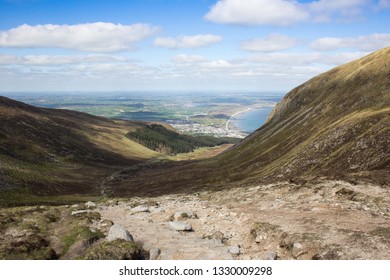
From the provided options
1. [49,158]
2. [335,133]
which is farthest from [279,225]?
[49,158]

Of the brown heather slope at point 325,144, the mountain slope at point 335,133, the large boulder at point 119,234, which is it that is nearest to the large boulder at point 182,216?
the large boulder at point 119,234

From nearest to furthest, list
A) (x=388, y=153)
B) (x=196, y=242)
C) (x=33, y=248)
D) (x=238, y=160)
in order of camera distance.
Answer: (x=33, y=248)
(x=196, y=242)
(x=388, y=153)
(x=238, y=160)

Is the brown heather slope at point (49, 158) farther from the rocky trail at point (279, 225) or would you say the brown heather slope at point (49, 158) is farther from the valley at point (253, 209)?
the rocky trail at point (279, 225)

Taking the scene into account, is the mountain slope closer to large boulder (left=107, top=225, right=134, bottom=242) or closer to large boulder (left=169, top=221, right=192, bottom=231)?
large boulder (left=169, top=221, right=192, bottom=231)

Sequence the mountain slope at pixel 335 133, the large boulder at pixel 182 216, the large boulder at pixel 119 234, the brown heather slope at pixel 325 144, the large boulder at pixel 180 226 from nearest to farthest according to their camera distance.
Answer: the large boulder at pixel 119 234 → the large boulder at pixel 180 226 → the large boulder at pixel 182 216 → the brown heather slope at pixel 325 144 → the mountain slope at pixel 335 133

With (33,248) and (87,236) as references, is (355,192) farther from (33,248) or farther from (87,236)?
(33,248)

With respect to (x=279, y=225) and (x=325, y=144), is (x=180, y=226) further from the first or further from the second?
(x=325, y=144)

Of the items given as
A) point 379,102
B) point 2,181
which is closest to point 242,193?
point 379,102

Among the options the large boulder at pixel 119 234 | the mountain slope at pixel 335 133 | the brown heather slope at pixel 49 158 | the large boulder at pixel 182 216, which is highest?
the mountain slope at pixel 335 133

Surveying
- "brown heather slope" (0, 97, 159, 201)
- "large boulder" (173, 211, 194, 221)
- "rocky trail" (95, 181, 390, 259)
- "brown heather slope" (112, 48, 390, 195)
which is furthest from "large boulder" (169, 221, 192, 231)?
"brown heather slope" (0, 97, 159, 201)
